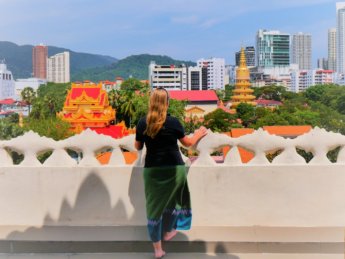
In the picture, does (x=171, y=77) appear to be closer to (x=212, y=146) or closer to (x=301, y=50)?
(x=301, y=50)

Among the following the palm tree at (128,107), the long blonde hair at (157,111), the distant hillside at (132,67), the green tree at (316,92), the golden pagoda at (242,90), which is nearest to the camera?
the long blonde hair at (157,111)

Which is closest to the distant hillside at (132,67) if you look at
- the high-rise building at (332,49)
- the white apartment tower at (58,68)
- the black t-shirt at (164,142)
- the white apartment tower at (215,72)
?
the white apartment tower at (58,68)

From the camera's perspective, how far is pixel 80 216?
104 inches

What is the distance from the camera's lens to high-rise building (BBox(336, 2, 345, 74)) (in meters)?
92.7

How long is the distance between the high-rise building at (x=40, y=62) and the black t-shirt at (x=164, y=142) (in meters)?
137

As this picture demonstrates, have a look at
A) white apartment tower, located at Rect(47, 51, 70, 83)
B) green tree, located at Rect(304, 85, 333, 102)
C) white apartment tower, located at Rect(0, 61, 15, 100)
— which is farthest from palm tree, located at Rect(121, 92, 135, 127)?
white apartment tower, located at Rect(47, 51, 70, 83)

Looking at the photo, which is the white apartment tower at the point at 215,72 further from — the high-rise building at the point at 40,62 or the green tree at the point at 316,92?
the high-rise building at the point at 40,62

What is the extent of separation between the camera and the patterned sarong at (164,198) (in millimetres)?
2249

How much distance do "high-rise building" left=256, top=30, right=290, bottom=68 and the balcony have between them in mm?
115937

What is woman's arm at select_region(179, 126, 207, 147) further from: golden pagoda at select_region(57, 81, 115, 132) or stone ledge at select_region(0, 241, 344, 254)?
golden pagoda at select_region(57, 81, 115, 132)

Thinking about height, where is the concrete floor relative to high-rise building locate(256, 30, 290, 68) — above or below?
below

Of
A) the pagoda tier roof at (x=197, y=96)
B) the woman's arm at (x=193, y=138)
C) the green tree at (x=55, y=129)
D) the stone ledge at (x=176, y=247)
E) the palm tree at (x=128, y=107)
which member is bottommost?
the green tree at (x=55, y=129)

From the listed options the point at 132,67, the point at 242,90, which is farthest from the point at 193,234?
the point at 132,67

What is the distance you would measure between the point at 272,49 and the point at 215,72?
3399 centimetres
